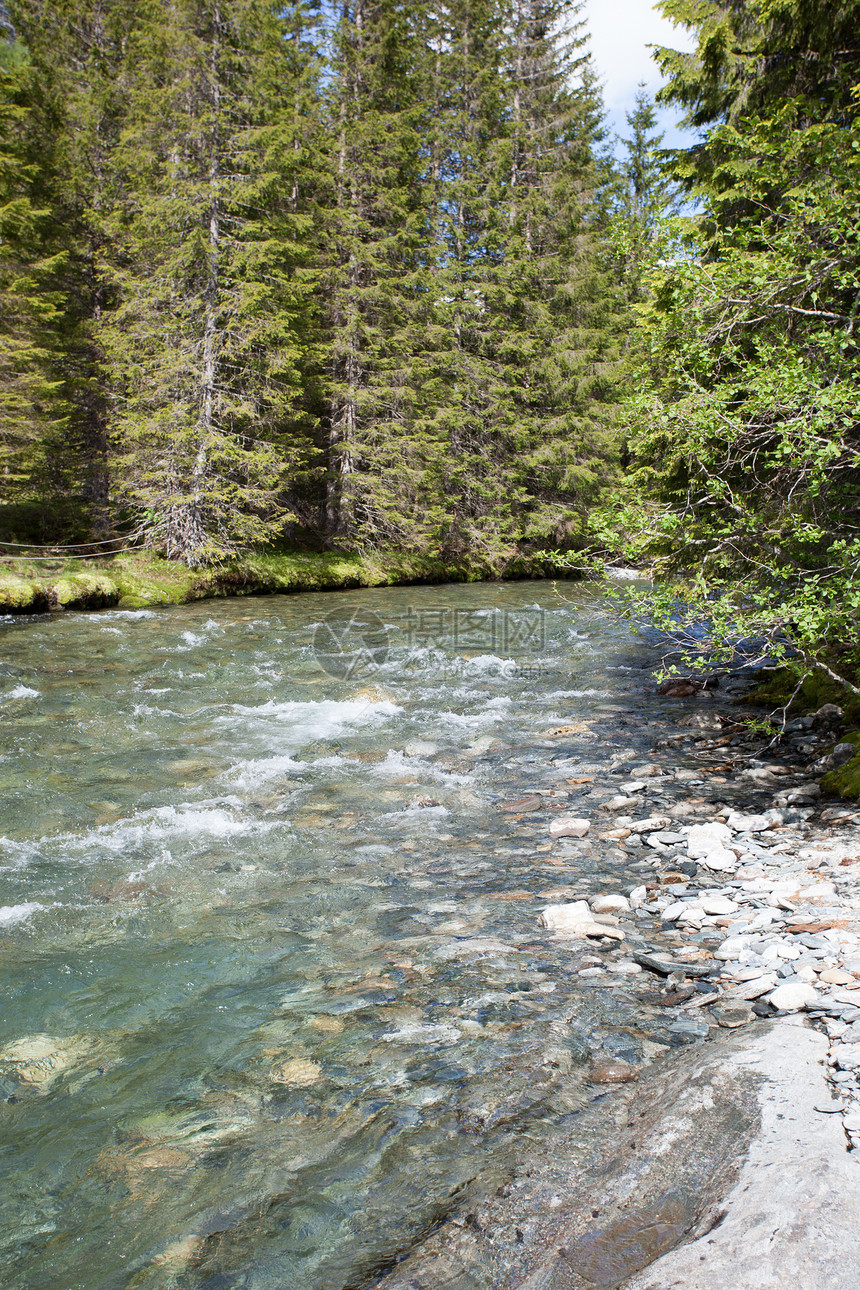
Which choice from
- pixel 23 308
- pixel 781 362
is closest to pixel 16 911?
pixel 781 362

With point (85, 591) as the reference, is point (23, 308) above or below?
above

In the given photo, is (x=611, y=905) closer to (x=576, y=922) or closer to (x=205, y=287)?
(x=576, y=922)

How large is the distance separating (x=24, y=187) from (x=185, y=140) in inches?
188

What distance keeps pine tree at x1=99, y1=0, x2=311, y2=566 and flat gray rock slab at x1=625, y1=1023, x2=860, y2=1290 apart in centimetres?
1863

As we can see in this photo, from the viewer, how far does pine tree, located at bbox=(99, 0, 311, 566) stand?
19297 millimetres

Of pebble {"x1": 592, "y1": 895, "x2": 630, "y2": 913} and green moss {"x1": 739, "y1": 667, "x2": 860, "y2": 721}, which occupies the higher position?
green moss {"x1": 739, "y1": 667, "x2": 860, "y2": 721}

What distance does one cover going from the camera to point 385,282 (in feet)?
80.5

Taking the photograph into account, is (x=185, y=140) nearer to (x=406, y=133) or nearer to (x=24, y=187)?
(x=24, y=187)

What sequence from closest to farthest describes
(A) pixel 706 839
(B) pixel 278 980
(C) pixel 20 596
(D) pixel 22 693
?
1. (B) pixel 278 980
2. (A) pixel 706 839
3. (D) pixel 22 693
4. (C) pixel 20 596

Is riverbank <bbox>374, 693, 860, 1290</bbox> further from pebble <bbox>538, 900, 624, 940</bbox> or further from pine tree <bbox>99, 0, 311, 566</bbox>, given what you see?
pine tree <bbox>99, 0, 311, 566</bbox>

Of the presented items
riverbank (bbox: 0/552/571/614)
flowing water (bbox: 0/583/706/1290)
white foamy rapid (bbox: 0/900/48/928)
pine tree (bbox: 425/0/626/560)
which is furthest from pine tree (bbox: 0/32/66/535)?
white foamy rapid (bbox: 0/900/48/928)

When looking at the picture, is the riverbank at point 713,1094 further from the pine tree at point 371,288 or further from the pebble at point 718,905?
the pine tree at point 371,288

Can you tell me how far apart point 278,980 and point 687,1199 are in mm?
2620

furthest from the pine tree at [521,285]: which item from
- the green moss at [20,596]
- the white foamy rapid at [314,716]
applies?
the white foamy rapid at [314,716]
